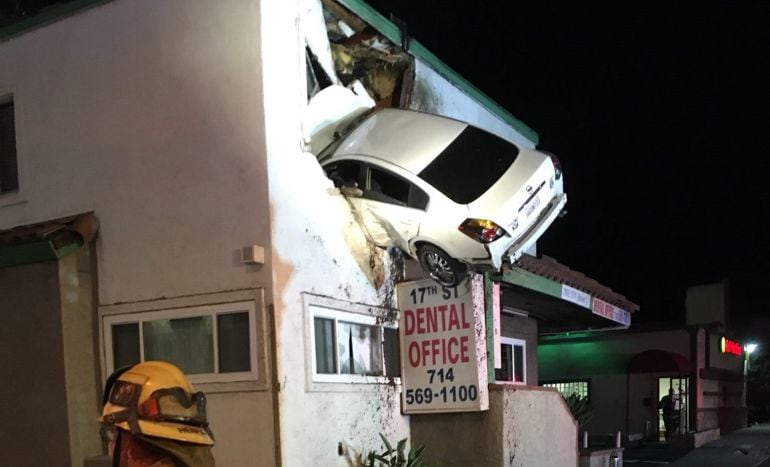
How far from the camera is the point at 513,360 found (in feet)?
45.1

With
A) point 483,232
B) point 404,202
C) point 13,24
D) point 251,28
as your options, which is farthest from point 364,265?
point 13,24

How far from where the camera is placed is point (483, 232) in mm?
7039

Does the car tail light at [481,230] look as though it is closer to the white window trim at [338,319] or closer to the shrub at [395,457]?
the white window trim at [338,319]

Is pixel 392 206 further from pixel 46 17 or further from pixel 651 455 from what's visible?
pixel 651 455

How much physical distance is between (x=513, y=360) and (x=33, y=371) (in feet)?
29.8

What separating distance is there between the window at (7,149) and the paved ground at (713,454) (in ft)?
45.0

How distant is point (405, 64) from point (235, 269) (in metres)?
4.09

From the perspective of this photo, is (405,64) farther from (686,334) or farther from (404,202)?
(686,334)

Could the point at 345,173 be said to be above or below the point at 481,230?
above

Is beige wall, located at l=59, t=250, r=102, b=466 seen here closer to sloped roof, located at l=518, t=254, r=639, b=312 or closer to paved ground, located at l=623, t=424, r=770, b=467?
sloped roof, located at l=518, t=254, r=639, b=312

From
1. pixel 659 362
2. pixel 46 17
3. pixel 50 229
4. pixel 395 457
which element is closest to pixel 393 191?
pixel 395 457

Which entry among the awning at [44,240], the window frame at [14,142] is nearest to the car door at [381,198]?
the awning at [44,240]

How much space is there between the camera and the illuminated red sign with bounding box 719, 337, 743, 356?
21.6m

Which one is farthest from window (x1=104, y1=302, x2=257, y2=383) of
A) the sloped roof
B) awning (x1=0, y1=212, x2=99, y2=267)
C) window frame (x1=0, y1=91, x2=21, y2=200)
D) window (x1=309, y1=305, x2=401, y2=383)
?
the sloped roof
